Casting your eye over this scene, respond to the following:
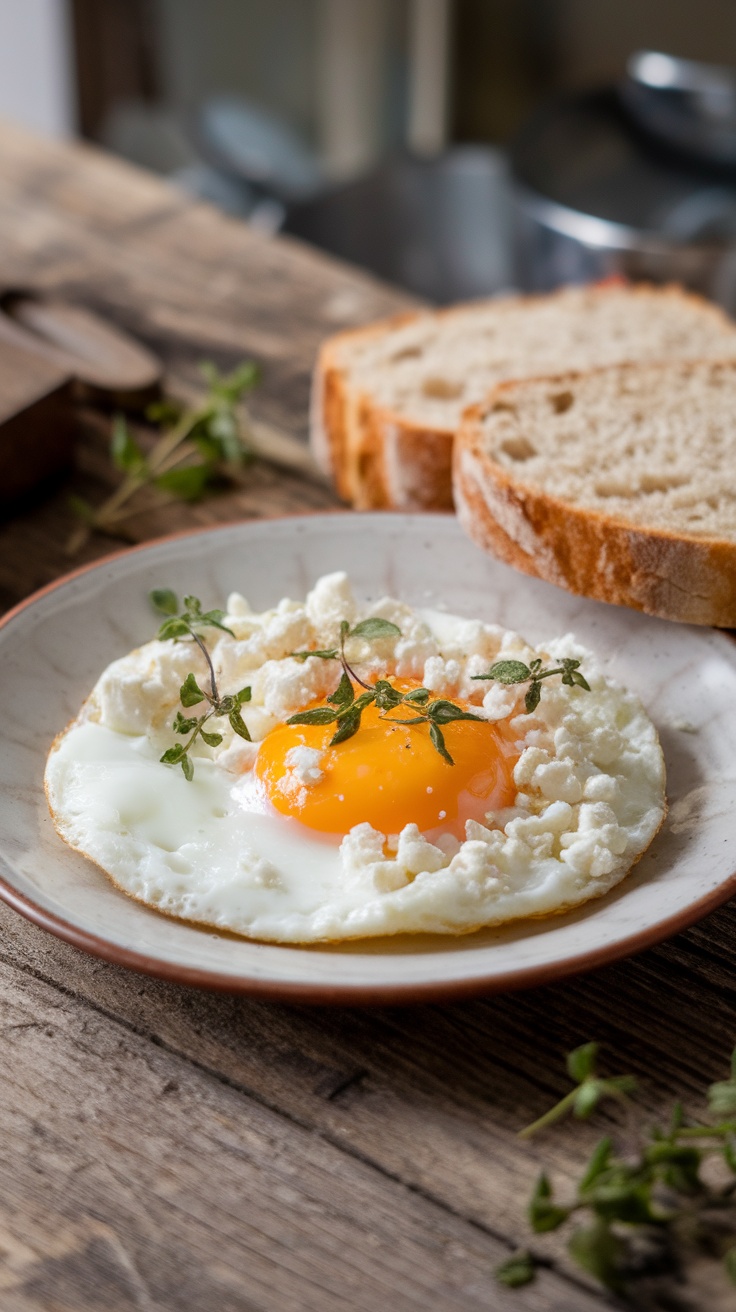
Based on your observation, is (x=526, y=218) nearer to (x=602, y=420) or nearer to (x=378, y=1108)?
(x=602, y=420)

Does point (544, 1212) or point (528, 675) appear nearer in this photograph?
point (544, 1212)

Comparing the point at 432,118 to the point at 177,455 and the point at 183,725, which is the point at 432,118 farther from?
the point at 183,725

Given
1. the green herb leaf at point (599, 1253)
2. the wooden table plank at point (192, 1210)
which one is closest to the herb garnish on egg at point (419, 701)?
the wooden table plank at point (192, 1210)

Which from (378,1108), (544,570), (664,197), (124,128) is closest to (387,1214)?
(378,1108)

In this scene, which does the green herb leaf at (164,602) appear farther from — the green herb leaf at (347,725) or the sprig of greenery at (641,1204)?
the sprig of greenery at (641,1204)

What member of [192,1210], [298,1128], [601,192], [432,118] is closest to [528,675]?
[298,1128]

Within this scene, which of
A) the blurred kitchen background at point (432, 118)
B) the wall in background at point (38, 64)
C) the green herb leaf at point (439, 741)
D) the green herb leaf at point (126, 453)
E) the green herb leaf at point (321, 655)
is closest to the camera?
the green herb leaf at point (439, 741)
